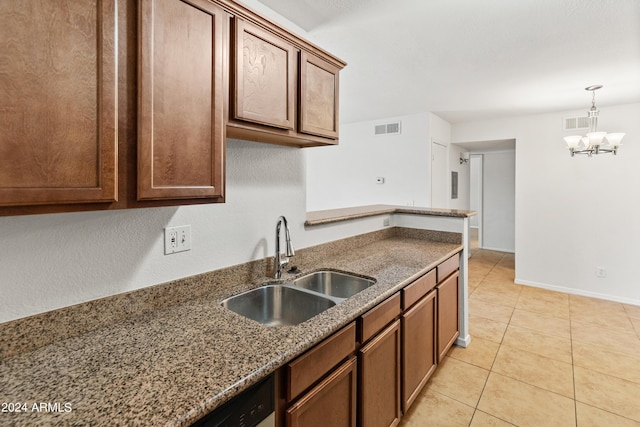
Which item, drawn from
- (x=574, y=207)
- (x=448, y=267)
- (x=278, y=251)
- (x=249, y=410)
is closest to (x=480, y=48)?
(x=448, y=267)

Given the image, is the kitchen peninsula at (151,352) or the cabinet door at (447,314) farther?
the cabinet door at (447,314)

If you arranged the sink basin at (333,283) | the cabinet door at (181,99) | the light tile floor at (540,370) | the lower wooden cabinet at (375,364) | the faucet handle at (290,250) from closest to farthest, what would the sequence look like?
the cabinet door at (181,99) → the lower wooden cabinet at (375,364) → the faucet handle at (290,250) → the sink basin at (333,283) → the light tile floor at (540,370)

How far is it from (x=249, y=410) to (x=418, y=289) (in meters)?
1.27

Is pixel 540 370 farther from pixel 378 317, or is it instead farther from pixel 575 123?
pixel 575 123

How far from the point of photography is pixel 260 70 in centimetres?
137

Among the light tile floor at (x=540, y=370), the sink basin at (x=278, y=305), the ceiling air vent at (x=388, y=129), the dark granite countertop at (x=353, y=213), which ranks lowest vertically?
the light tile floor at (x=540, y=370)

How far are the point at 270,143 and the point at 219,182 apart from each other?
2.17 ft

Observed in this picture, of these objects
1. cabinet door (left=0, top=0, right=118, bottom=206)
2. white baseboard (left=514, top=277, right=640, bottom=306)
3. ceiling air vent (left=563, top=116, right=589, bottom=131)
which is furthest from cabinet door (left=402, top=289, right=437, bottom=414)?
ceiling air vent (left=563, top=116, right=589, bottom=131)

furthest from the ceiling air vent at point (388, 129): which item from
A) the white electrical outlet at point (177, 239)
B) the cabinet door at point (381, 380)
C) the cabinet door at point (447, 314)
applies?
the white electrical outlet at point (177, 239)

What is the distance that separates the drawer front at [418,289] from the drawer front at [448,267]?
0.12 meters

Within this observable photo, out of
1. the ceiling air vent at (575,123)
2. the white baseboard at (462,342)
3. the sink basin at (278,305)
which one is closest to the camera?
the sink basin at (278,305)

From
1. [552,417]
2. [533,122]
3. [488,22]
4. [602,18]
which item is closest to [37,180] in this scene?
[488,22]

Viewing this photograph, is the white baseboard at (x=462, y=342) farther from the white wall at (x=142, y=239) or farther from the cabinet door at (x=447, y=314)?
the white wall at (x=142, y=239)

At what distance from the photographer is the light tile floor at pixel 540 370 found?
1.95m
